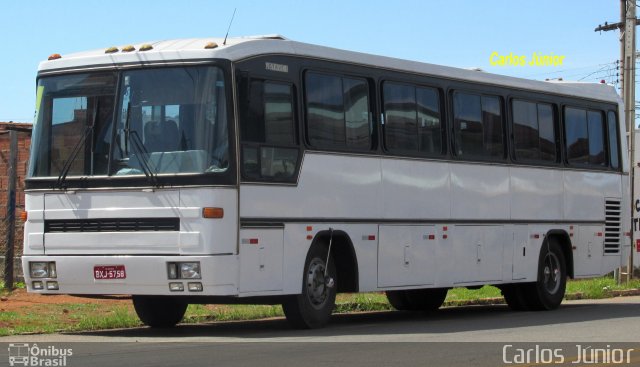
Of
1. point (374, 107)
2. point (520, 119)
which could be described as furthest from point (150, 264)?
point (520, 119)

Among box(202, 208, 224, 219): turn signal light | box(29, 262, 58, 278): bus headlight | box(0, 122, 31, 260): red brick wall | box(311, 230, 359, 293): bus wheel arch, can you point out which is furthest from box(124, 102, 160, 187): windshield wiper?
box(0, 122, 31, 260): red brick wall

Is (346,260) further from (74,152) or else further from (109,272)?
(74,152)

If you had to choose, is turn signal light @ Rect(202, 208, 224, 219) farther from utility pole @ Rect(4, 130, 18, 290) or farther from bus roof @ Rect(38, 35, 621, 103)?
utility pole @ Rect(4, 130, 18, 290)

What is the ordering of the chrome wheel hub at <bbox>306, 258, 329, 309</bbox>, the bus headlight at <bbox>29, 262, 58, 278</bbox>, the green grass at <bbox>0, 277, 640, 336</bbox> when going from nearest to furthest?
the bus headlight at <bbox>29, 262, 58, 278</bbox>
the chrome wheel hub at <bbox>306, 258, 329, 309</bbox>
the green grass at <bbox>0, 277, 640, 336</bbox>

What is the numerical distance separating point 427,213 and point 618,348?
5.47 m

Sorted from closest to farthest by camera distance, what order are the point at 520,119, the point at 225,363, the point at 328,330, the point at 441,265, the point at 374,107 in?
the point at 225,363 < the point at 328,330 < the point at 374,107 < the point at 441,265 < the point at 520,119

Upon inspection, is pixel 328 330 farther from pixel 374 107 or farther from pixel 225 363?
pixel 225 363

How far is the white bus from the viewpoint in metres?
15.2

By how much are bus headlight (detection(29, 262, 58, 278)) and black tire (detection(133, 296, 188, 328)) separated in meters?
1.56

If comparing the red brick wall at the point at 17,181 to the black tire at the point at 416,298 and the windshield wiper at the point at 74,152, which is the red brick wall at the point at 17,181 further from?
the windshield wiper at the point at 74,152

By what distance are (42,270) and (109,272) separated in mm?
953

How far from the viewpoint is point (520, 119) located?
2102cm

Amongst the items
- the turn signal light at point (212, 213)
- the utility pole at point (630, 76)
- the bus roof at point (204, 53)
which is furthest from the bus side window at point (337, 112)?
the utility pole at point (630, 76)

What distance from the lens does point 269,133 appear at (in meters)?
15.9
